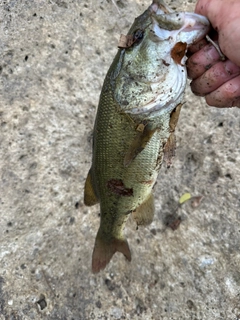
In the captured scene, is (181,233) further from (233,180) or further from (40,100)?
(40,100)

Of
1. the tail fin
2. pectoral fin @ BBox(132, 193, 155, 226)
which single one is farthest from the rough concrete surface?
pectoral fin @ BBox(132, 193, 155, 226)

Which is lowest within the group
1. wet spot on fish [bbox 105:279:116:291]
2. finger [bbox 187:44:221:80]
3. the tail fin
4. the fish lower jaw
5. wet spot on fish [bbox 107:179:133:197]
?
wet spot on fish [bbox 105:279:116:291]

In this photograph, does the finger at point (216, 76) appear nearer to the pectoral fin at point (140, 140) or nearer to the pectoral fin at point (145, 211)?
the pectoral fin at point (140, 140)

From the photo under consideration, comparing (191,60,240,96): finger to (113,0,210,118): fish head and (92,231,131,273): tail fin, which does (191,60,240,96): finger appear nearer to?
(113,0,210,118): fish head

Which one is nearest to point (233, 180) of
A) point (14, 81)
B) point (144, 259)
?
point (144, 259)

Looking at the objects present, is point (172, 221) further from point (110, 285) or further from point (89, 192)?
point (89, 192)

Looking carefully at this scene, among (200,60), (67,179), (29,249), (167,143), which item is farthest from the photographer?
(67,179)
